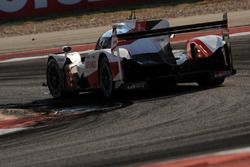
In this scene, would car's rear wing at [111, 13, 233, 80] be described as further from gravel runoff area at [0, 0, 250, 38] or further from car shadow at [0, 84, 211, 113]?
gravel runoff area at [0, 0, 250, 38]

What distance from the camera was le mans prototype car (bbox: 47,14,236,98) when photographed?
42.6 ft

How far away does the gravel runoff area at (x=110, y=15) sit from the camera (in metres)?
31.7

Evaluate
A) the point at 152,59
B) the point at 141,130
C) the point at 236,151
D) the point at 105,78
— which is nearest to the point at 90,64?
the point at 105,78

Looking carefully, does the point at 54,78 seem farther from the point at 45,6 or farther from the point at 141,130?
the point at 45,6

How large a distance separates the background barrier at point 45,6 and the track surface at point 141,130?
20.7m

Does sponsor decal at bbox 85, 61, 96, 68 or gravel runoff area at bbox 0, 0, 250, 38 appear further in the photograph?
gravel runoff area at bbox 0, 0, 250, 38

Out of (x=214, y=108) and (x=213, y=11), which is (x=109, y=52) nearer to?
(x=214, y=108)

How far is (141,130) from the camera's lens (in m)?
9.66

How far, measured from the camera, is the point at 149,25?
45.5ft

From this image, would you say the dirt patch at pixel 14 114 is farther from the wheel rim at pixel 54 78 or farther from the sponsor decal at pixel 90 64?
the wheel rim at pixel 54 78

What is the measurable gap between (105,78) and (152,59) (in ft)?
3.13

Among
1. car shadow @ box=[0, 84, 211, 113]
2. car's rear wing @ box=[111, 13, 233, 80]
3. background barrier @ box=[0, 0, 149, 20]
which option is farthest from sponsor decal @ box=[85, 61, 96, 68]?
background barrier @ box=[0, 0, 149, 20]

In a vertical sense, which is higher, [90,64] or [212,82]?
[90,64]

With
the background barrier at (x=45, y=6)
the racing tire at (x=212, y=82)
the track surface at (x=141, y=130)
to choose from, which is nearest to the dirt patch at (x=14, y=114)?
the track surface at (x=141, y=130)
